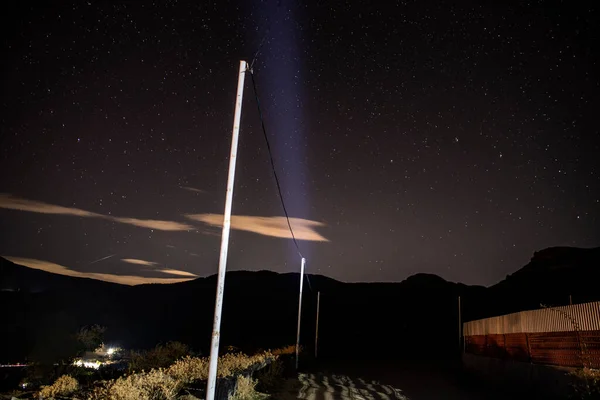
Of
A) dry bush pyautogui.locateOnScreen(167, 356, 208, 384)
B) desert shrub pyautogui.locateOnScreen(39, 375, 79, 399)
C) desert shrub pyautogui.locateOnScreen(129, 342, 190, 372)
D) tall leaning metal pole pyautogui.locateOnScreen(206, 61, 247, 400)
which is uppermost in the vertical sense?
tall leaning metal pole pyautogui.locateOnScreen(206, 61, 247, 400)

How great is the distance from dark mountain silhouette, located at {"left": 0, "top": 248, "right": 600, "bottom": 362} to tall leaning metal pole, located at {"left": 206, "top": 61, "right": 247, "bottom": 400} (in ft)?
145

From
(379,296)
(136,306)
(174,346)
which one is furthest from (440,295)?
(174,346)

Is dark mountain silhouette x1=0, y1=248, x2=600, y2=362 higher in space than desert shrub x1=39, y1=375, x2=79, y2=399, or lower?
higher

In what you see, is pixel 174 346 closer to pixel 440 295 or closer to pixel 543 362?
pixel 543 362

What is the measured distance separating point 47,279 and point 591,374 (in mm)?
141183

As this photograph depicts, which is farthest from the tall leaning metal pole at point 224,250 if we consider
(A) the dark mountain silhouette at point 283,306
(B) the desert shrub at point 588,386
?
(A) the dark mountain silhouette at point 283,306

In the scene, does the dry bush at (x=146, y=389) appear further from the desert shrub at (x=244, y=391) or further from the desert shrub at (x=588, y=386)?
the desert shrub at (x=588, y=386)

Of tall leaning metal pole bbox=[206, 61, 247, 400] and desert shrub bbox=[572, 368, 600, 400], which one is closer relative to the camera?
tall leaning metal pole bbox=[206, 61, 247, 400]

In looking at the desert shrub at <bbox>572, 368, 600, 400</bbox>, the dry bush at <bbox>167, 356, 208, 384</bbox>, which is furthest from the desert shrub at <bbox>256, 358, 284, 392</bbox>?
the desert shrub at <bbox>572, 368, 600, 400</bbox>

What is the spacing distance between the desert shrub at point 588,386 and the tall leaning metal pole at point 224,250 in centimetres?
780

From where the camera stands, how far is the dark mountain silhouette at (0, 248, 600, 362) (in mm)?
69812

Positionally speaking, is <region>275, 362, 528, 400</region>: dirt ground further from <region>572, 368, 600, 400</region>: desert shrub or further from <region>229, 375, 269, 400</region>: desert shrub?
<region>572, 368, 600, 400</region>: desert shrub

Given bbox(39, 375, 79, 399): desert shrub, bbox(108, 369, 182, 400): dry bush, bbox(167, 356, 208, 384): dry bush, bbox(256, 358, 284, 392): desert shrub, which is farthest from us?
bbox(39, 375, 79, 399): desert shrub

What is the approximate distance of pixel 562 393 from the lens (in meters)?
14.4
